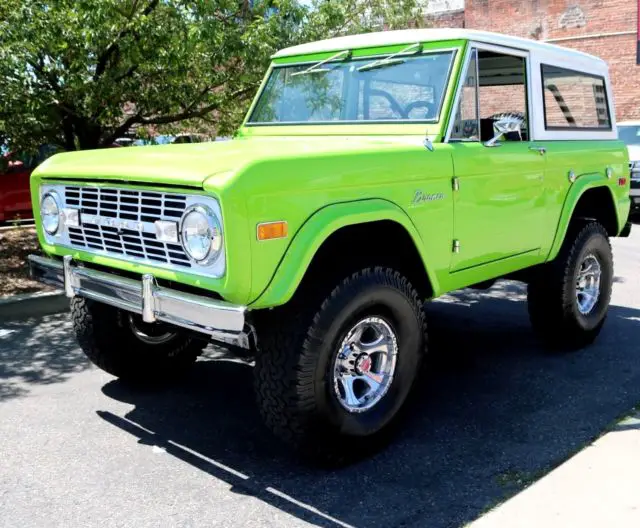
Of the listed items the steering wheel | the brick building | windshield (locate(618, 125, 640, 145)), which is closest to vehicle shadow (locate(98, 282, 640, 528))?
the steering wheel

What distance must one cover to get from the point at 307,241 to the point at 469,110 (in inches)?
65.1

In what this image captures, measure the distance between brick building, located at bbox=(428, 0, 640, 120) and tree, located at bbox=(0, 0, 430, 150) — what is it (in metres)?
12.2

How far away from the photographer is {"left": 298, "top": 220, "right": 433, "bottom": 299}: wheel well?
3.46m

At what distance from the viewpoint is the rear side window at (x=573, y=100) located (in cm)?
502

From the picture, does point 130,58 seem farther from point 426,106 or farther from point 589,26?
point 589,26

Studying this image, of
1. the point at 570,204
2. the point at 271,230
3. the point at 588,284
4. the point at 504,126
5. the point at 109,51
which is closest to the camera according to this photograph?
the point at 271,230

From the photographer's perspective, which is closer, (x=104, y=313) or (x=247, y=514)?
(x=247, y=514)

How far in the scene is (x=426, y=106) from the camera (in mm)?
4262

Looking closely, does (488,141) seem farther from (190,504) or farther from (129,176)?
(190,504)

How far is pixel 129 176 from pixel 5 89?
→ 414 centimetres

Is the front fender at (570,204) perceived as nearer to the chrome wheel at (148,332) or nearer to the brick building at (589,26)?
the chrome wheel at (148,332)

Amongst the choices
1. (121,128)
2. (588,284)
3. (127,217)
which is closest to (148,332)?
(127,217)

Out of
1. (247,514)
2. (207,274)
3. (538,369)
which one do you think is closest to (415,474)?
(247,514)

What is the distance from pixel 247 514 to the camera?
3.15 metres
